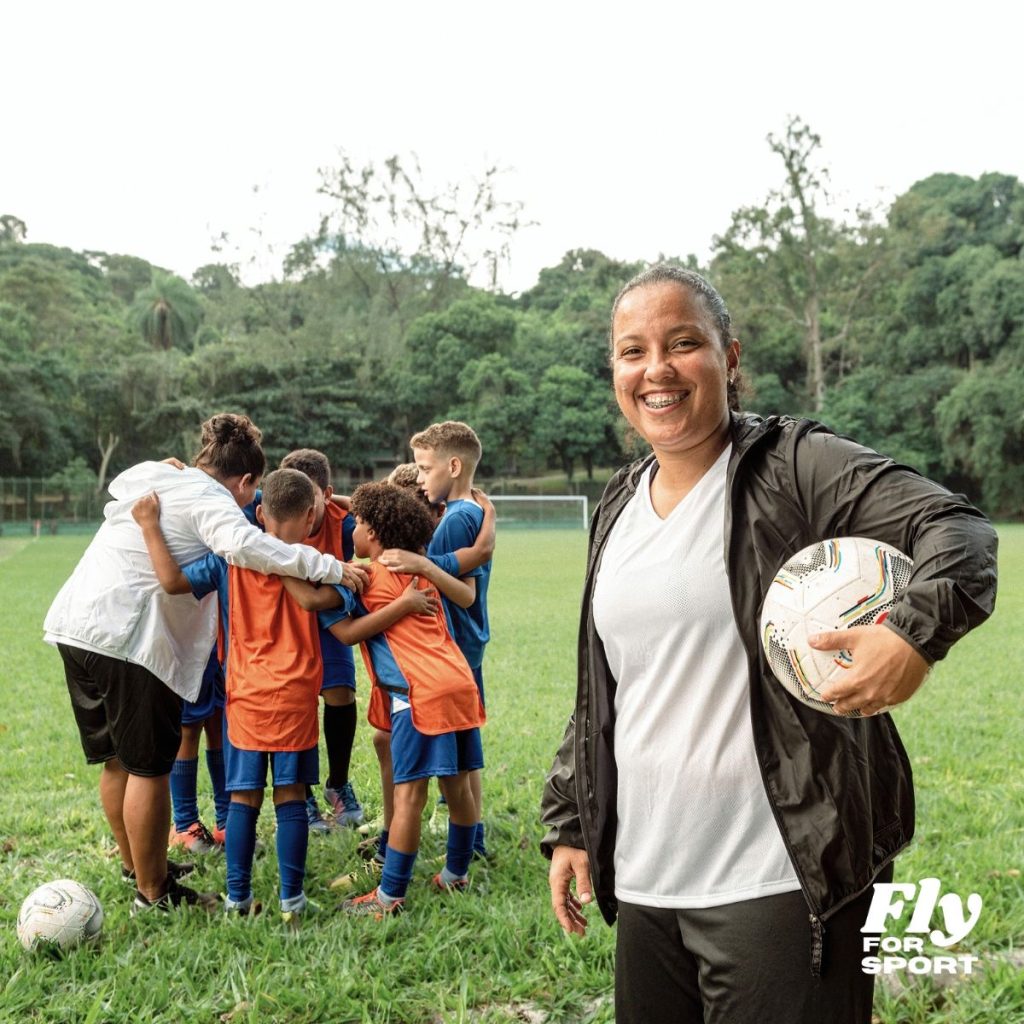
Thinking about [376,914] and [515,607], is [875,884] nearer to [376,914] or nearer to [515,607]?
[376,914]

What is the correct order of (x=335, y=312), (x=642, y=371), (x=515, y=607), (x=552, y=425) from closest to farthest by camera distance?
(x=642, y=371)
(x=515, y=607)
(x=552, y=425)
(x=335, y=312)

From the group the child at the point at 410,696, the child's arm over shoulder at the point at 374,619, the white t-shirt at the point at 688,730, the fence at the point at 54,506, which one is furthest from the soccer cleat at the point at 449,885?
the fence at the point at 54,506

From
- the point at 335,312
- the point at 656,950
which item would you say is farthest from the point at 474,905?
the point at 335,312

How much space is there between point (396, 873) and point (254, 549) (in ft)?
4.32

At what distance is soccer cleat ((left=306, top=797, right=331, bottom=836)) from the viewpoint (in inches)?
185

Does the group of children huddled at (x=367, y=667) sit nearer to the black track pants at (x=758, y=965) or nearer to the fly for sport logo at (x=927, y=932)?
the fly for sport logo at (x=927, y=932)

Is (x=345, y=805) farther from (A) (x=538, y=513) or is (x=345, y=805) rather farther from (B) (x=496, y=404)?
(B) (x=496, y=404)

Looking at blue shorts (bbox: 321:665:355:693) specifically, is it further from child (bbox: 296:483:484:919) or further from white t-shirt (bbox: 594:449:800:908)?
white t-shirt (bbox: 594:449:800:908)

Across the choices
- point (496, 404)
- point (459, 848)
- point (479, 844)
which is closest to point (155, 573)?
point (459, 848)

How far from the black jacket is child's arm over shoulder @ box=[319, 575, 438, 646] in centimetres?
216

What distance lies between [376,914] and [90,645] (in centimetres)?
145

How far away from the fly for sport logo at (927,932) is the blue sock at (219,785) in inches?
109

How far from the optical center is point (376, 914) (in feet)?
12.2

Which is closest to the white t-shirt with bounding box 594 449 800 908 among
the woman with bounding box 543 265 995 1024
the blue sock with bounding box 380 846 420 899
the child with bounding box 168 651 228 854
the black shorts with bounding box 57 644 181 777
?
the woman with bounding box 543 265 995 1024
